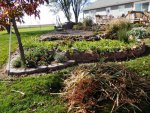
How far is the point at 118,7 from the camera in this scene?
110 feet

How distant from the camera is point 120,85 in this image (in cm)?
483

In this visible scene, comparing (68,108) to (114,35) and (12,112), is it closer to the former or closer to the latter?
(12,112)

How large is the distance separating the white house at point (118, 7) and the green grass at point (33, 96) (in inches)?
860

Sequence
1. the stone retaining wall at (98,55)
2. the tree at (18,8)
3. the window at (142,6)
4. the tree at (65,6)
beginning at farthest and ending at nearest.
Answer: the tree at (65,6) → the window at (142,6) → the stone retaining wall at (98,55) → the tree at (18,8)

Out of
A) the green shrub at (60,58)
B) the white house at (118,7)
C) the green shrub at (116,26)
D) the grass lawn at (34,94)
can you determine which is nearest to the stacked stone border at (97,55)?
the green shrub at (60,58)

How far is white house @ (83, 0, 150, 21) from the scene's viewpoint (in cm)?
2823

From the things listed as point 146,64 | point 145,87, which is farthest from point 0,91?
point 146,64

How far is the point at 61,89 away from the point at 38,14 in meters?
2.13

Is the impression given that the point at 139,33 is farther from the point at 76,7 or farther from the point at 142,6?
the point at 76,7

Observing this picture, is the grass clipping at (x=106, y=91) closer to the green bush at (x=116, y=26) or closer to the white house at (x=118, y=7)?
the green bush at (x=116, y=26)

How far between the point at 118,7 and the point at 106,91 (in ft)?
98.5

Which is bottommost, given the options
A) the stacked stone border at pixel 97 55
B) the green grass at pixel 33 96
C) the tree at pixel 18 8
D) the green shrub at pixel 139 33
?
the green grass at pixel 33 96

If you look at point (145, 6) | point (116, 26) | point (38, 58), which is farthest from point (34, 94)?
point (145, 6)

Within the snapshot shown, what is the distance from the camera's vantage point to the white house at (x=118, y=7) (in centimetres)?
2823
